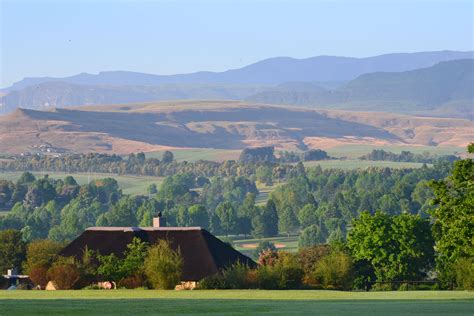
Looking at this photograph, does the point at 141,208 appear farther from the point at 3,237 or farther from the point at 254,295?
the point at 254,295

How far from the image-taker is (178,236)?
8600 centimetres

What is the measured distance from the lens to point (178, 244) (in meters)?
84.5

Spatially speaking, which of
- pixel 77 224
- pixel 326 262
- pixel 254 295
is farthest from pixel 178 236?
pixel 77 224

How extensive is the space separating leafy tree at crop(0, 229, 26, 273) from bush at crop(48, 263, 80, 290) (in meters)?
24.6

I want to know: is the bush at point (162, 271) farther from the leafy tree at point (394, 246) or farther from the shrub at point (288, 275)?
the leafy tree at point (394, 246)

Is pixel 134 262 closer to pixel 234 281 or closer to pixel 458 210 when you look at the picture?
pixel 234 281

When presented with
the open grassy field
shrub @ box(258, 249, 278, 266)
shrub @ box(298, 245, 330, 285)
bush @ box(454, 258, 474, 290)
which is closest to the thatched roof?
shrub @ box(258, 249, 278, 266)

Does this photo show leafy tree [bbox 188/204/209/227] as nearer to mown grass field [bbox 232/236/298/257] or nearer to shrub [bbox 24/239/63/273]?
mown grass field [bbox 232/236/298/257]

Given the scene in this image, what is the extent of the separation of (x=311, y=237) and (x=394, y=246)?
82.3 metres

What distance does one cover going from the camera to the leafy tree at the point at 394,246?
91.1 meters

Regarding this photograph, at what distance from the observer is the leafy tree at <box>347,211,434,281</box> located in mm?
91062

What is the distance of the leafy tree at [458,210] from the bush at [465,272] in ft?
1.33

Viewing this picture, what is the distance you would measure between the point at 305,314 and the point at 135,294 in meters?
14.8

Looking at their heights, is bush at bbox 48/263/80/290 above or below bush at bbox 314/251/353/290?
above
